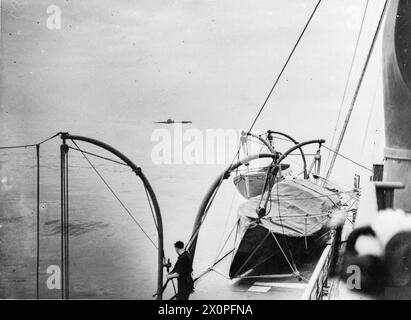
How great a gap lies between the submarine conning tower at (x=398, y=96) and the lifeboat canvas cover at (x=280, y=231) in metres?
6.55

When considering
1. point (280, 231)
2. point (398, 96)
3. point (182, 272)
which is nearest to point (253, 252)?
point (280, 231)

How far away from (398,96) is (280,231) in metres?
7.74

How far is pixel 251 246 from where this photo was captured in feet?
46.1

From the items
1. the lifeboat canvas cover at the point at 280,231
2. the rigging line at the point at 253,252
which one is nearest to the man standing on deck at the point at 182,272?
the lifeboat canvas cover at the point at 280,231

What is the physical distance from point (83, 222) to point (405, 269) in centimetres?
3858

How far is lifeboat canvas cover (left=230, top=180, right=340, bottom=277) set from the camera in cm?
1381

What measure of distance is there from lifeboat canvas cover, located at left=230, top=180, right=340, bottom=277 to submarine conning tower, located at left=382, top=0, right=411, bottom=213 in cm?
655

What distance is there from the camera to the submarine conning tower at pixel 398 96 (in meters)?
6.59

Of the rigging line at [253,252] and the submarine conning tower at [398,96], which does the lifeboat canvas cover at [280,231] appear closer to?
the rigging line at [253,252]

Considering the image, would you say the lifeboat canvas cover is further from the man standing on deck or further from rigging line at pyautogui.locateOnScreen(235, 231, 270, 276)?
the man standing on deck

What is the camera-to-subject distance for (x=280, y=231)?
13664mm

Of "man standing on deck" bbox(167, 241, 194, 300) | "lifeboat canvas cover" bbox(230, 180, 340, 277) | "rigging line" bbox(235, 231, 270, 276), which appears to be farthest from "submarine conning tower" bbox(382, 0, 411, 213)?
"rigging line" bbox(235, 231, 270, 276)
